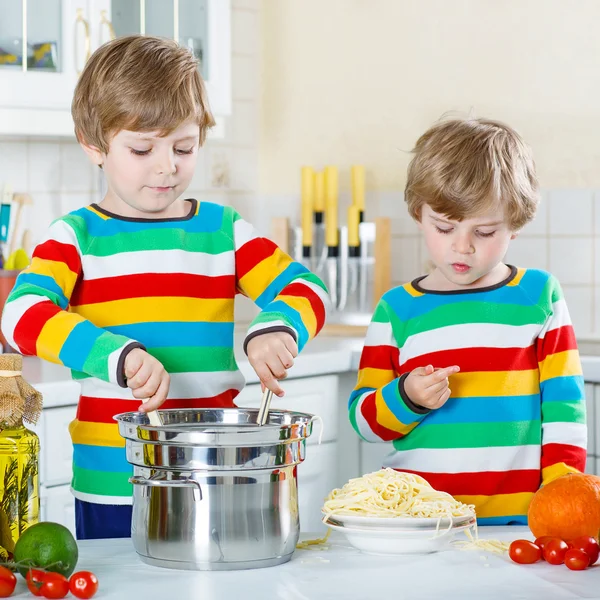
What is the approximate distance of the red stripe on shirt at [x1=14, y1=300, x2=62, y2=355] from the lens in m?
1.17

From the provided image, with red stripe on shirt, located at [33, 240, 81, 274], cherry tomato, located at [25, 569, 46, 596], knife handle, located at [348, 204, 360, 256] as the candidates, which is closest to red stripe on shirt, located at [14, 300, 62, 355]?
red stripe on shirt, located at [33, 240, 81, 274]

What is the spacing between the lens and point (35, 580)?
2.90 ft

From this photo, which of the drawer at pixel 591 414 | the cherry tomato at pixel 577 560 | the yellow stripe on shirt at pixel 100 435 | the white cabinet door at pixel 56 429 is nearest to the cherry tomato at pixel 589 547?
the cherry tomato at pixel 577 560

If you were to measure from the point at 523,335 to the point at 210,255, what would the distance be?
46 cm

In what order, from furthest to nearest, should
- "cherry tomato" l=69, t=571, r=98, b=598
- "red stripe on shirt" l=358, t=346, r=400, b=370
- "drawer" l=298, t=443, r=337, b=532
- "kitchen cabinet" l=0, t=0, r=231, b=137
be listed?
"drawer" l=298, t=443, r=337, b=532, "kitchen cabinet" l=0, t=0, r=231, b=137, "red stripe on shirt" l=358, t=346, r=400, b=370, "cherry tomato" l=69, t=571, r=98, b=598

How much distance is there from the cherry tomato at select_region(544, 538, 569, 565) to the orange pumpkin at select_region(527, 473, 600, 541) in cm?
3

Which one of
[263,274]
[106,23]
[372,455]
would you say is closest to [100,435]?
[263,274]

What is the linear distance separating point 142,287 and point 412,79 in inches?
67.6

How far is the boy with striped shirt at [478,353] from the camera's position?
144cm

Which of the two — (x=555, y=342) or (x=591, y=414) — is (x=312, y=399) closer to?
(x=591, y=414)

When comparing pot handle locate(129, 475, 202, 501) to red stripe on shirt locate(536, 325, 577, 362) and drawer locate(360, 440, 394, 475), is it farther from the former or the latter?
drawer locate(360, 440, 394, 475)

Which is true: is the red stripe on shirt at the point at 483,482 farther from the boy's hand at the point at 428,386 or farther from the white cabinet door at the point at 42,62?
the white cabinet door at the point at 42,62

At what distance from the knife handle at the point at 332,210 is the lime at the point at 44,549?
2.00 metres

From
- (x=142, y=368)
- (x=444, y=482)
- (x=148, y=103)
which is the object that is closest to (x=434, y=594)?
(x=142, y=368)
